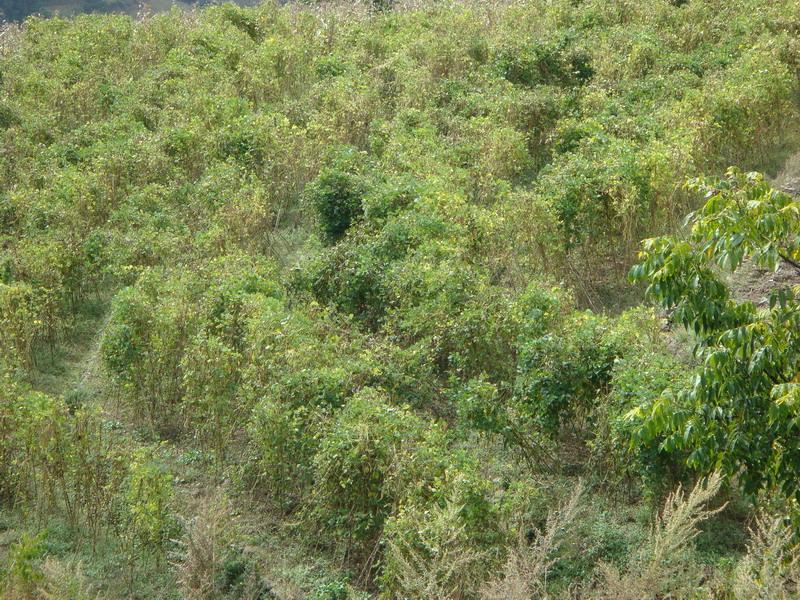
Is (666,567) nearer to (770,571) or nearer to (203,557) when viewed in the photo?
(770,571)

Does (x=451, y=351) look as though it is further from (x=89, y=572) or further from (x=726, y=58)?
(x=726, y=58)

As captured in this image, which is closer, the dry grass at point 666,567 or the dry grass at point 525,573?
the dry grass at point 525,573

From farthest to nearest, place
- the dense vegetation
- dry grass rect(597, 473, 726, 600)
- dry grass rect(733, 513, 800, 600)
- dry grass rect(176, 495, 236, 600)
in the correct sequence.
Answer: dry grass rect(176, 495, 236, 600) → the dense vegetation → dry grass rect(597, 473, 726, 600) → dry grass rect(733, 513, 800, 600)

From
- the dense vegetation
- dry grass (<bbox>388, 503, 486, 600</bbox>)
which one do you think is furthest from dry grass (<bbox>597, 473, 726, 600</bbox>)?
dry grass (<bbox>388, 503, 486, 600</bbox>)

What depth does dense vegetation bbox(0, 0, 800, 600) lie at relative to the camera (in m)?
5.24

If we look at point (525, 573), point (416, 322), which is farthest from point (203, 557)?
point (416, 322)

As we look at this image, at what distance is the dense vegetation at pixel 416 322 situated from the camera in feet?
17.2

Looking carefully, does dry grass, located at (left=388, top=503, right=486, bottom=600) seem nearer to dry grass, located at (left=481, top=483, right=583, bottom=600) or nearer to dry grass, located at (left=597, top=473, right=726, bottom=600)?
dry grass, located at (left=481, top=483, right=583, bottom=600)

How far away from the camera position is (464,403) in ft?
22.7

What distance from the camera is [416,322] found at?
8195 millimetres

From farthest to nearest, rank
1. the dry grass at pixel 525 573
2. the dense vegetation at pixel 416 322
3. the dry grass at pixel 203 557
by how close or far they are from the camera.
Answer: the dry grass at pixel 203 557 → the dense vegetation at pixel 416 322 → the dry grass at pixel 525 573

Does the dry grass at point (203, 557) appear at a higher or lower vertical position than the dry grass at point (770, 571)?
lower

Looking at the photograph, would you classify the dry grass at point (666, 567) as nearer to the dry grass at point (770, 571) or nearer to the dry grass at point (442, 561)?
the dry grass at point (770, 571)

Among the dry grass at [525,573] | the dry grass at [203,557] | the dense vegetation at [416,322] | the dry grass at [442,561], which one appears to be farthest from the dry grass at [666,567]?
the dry grass at [203,557]
